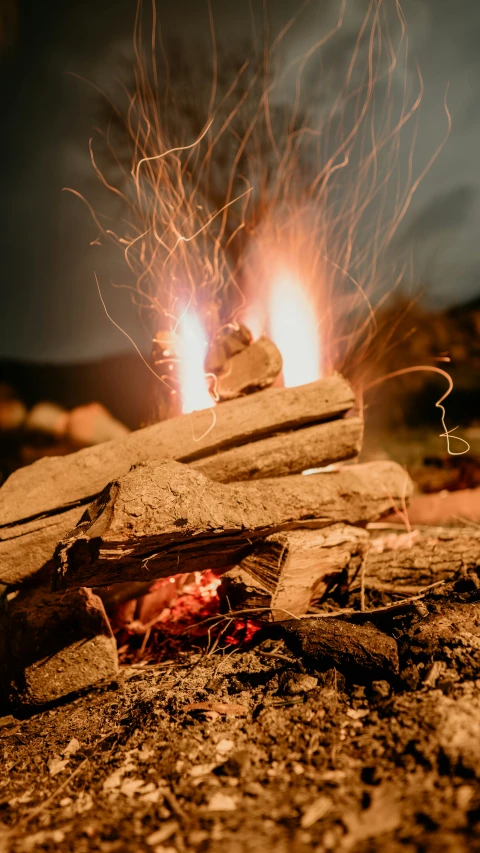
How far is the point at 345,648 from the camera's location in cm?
199

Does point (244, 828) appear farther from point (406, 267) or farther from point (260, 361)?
point (406, 267)

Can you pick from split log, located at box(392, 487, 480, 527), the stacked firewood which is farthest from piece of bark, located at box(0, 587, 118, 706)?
split log, located at box(392, 487, 480, 527)

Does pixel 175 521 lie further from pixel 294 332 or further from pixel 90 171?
pixel 90 171

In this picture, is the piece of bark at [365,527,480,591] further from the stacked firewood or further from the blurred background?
the blurred background

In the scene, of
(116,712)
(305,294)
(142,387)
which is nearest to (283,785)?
(116,712)

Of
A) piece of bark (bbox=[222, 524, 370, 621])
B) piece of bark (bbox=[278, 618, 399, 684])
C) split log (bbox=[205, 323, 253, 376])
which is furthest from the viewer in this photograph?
split log (bbox=[205, 323, 253, 376])

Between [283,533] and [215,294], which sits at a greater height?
[215,294]

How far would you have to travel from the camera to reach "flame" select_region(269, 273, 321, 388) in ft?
13.5

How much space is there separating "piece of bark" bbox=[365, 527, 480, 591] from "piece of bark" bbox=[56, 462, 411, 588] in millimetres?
390

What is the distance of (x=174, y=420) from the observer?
2889 mm

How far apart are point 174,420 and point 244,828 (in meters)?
1.98

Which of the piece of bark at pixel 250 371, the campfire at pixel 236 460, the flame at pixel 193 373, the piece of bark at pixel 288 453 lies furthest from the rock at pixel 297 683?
the flame at pixel 193 373

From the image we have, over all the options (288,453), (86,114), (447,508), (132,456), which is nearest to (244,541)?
(288,453)

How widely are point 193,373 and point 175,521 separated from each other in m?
1.81
